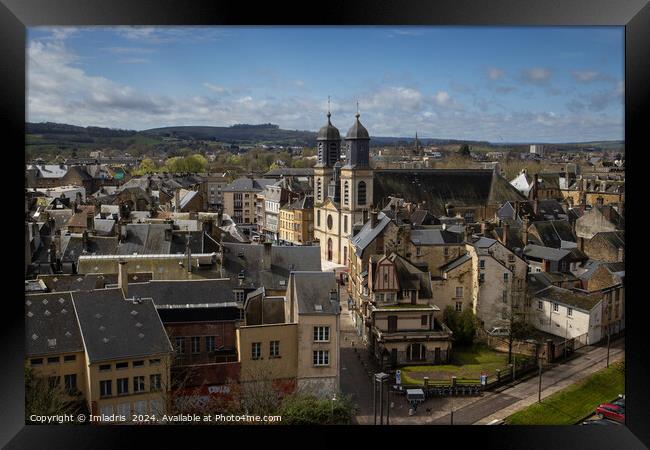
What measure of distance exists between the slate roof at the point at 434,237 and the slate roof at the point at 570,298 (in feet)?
5.51

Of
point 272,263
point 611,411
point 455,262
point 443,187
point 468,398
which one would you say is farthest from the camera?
point 443,187

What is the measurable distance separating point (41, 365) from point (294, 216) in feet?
34.1

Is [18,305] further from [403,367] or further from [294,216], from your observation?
[294,216]

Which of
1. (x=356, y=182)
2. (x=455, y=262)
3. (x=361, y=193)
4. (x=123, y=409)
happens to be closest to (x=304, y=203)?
(x=356, y=182)

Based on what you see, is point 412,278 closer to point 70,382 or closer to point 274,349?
point 274,349

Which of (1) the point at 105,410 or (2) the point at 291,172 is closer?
(1) the point at 105,410

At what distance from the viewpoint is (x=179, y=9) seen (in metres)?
5.09

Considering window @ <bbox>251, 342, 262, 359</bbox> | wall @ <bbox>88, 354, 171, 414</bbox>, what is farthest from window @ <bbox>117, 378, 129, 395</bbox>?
window @ <bbox>251, 342, 262, 359</bbox>

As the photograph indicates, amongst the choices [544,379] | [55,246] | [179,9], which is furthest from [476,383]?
[55,246]

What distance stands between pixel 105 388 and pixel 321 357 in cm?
259

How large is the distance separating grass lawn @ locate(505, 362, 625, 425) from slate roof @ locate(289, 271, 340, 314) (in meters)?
2.62

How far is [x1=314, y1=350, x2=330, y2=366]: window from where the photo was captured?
7.61 metres

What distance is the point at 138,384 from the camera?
662cm

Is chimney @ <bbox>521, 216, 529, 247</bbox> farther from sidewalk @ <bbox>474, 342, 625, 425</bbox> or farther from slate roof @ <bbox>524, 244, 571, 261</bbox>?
sidewalk @ <bbox>474, 342, 625, 425</bbox>
